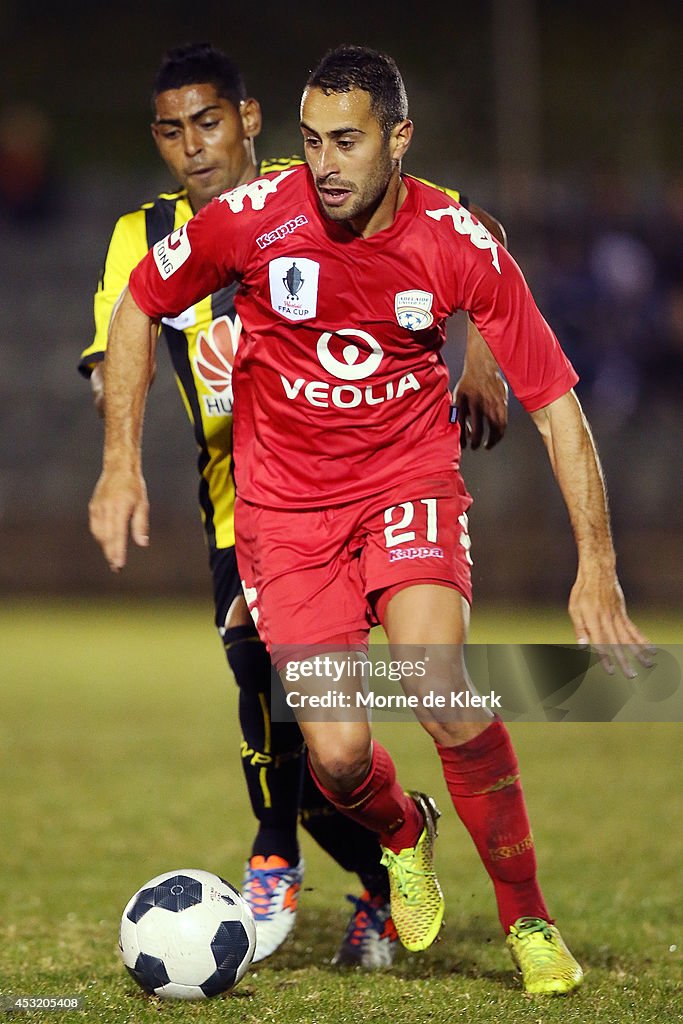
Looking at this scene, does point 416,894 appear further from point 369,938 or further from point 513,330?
point 513,330

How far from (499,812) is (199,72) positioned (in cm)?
263

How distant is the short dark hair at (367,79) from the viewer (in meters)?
3.91

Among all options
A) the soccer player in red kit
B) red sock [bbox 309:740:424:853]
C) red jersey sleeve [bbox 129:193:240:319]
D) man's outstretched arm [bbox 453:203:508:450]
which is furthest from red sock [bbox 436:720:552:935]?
red jersey sleeve [bbox 129:193:240:319]

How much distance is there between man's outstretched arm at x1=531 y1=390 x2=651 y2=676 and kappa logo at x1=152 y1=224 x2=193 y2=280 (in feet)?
3.42

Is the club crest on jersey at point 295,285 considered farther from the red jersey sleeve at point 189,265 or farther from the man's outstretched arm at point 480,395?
the man's outstretched arm at point 480,395

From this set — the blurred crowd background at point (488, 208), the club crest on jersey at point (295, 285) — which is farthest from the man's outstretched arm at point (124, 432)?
the blurred crowd background at point (488, 208)

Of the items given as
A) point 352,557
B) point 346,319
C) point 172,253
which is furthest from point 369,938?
point 172,253

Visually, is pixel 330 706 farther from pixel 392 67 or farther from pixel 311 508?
pixel 392 67

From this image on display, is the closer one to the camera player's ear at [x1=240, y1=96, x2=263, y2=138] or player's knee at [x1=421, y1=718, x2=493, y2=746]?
player's knee at [x1=421, y1=718, x2=493, y2=746]

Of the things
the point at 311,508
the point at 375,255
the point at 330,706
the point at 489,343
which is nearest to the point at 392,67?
the point at 375,255

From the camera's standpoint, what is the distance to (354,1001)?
3.85 meters

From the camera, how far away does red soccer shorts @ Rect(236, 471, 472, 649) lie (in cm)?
405

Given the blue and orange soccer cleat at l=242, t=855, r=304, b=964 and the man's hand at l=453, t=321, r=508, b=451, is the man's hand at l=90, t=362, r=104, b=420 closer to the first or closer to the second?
the man's hand at l=453, t=321, r=508, b=451

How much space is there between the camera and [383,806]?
Answer: 4.06m
